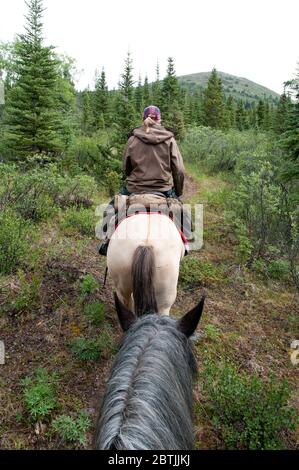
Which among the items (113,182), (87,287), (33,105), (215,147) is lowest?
(87,287)

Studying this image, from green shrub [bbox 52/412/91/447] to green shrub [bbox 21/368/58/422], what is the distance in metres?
0.14

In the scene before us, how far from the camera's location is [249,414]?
117 inches

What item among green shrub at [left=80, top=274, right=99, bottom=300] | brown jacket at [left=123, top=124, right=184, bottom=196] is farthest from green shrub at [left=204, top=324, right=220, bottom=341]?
brown jacket at [left=123, top=124, right=184, bottom=196]

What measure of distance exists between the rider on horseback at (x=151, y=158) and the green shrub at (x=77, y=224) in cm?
299

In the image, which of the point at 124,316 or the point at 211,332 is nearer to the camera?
the point at 124,316

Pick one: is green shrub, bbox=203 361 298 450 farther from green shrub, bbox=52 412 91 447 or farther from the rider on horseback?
the rider on horseback

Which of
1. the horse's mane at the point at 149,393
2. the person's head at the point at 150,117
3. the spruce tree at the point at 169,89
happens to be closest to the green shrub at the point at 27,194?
the person's head at the point at 150,117

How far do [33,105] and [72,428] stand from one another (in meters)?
14.6

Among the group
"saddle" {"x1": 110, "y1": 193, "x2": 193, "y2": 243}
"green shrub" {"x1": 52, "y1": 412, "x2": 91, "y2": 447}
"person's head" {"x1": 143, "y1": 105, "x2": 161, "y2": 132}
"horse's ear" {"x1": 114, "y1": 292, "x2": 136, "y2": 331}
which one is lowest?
"green shrub" {"x1": 52, "y1": 412, "x2": 91, "y2": 447}

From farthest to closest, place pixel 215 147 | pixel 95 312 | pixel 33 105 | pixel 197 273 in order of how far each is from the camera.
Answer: pixel 215 147 < pixel 33 105 < pixel 197 273 < pixel 95 312

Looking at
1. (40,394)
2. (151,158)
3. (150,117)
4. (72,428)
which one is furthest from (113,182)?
(72,428)

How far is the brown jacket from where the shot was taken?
4215mm

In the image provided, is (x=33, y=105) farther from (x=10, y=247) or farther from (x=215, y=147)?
(x=10, y=247)

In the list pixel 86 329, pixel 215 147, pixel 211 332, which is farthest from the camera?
pixel 215 147
